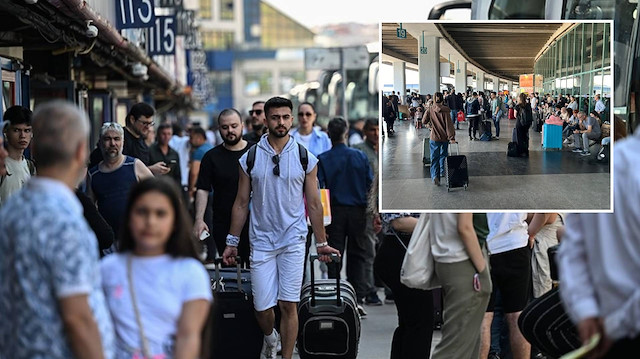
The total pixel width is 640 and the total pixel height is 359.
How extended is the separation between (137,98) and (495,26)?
72.1 ft

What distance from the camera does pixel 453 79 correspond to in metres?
6.38

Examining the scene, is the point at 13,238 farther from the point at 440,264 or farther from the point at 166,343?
the point at 440,264

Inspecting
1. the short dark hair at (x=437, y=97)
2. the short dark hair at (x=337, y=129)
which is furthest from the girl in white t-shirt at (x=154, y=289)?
the short dark hair at (x=337, y=129)

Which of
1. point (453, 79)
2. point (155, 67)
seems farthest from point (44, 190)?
point (155, 67)

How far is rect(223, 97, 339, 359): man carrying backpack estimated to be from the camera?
8.19 meters

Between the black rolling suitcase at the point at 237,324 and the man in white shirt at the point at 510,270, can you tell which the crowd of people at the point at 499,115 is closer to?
the man in white shirt at the point at 510,270

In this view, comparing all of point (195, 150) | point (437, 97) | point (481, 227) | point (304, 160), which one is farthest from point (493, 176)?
point (195, 150)

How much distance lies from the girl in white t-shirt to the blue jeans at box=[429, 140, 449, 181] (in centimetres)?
186

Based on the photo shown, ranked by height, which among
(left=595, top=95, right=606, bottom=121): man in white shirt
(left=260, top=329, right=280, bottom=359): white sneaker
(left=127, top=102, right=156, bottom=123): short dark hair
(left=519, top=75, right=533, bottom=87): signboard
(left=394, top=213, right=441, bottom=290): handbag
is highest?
(left=519, top=75, right=533, bottom=87): signboard

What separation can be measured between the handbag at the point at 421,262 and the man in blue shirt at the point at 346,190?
15.1 ft

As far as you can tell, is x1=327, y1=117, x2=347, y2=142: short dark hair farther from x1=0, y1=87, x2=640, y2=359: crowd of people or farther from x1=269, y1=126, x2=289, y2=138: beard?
x1=269, y1=126, x2=289, y2=138: beard

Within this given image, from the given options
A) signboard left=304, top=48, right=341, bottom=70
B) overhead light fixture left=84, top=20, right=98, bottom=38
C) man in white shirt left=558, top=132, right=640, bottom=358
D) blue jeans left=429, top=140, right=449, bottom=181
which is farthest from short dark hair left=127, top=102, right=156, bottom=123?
signboard left=304, top=48, right=341, bottom=70

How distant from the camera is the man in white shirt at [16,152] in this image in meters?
7.93

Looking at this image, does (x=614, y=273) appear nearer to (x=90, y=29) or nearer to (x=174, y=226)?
(x=174, y=226)
